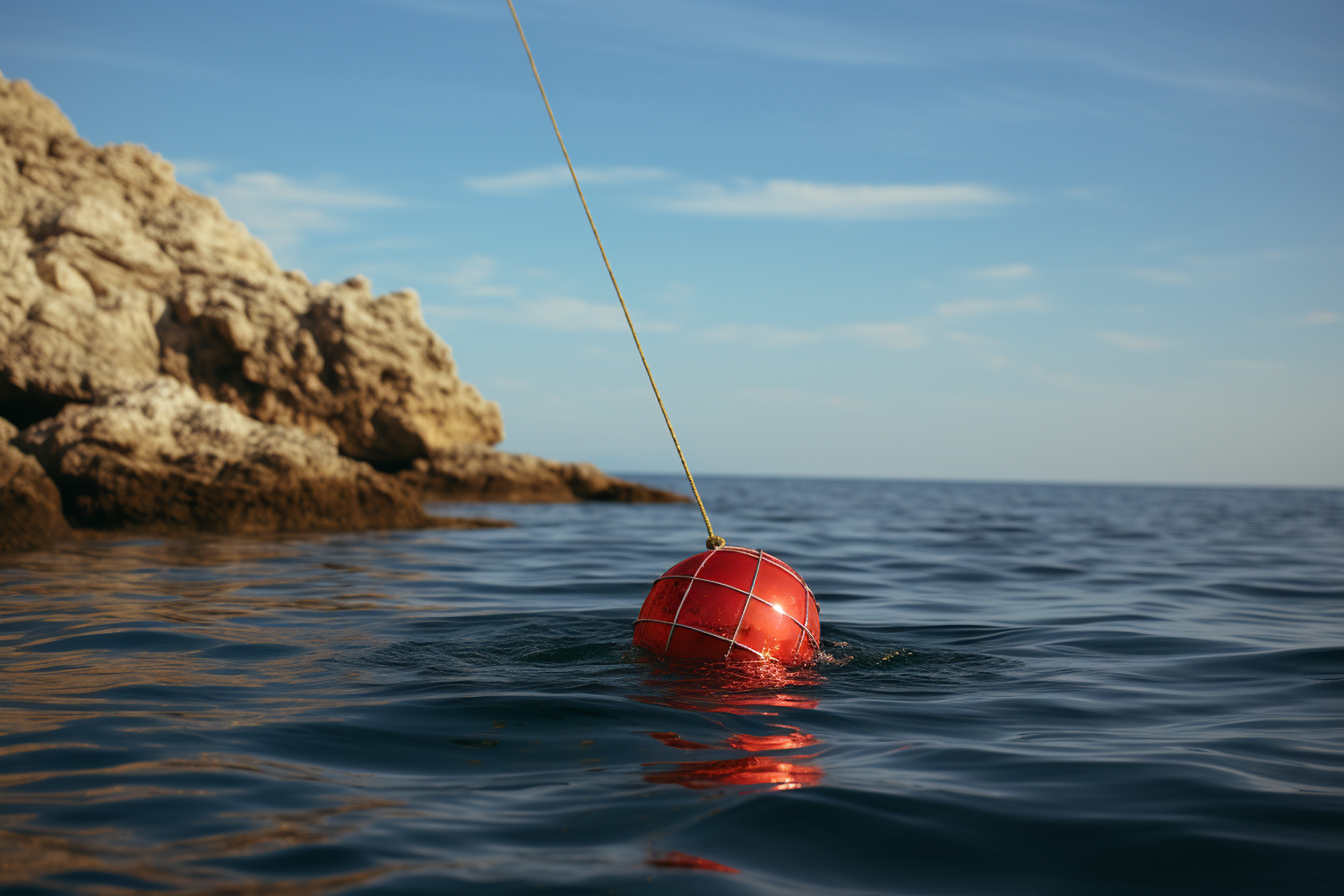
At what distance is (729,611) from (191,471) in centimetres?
1273

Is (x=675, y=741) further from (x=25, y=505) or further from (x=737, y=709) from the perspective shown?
(x=25, y=505)

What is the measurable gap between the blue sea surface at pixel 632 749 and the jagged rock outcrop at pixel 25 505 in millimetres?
3698

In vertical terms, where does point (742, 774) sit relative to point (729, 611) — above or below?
below

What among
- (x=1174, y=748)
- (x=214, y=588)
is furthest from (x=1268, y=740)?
(x=214, y=588)

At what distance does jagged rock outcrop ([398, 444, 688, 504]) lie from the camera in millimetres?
31812

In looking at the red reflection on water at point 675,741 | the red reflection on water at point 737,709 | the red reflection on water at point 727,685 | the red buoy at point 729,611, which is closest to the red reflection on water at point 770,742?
the red reflection on water at point 737,709

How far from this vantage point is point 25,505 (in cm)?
1288

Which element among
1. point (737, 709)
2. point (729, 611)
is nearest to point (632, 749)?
point (737, 709)

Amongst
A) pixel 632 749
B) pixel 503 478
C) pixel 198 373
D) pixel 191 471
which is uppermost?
pixel 198 373

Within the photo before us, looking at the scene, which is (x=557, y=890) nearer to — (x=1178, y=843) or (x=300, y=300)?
(x=1178, y=843)

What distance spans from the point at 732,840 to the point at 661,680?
2.41 m

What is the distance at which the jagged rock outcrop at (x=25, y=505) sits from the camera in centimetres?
1256

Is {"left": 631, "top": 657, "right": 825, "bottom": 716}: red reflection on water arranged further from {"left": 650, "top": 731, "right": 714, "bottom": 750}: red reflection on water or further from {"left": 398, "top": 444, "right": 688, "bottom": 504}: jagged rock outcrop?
{"left": 398, "top": 444, "right": 688, "bottom": 504}: jagged rock outcrop

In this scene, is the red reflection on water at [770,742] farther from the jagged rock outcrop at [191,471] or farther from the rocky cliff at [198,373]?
the jagged rock outcrop at [191,471]
